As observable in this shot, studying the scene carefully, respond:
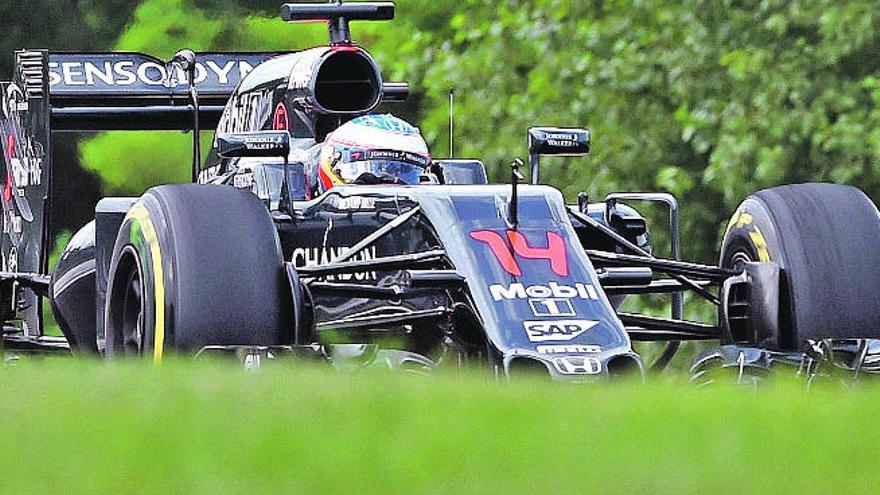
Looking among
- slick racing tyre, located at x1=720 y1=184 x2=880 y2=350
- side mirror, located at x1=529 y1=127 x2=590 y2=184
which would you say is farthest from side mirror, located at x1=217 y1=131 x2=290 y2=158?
slick racing tyre, located at x1=720 y1=184 x2=880 y2=350

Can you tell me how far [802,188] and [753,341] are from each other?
63 centimetres

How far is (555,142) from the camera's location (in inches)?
335

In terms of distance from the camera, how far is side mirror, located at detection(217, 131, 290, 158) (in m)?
7.88

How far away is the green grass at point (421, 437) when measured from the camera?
292 cm

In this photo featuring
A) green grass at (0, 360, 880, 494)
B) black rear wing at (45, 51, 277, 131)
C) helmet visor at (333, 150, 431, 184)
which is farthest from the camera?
black rear wing at (45, 51, 277, 131)

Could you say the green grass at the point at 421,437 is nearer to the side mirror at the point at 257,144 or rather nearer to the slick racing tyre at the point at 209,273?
the slick racing tyre at the point at 209,273

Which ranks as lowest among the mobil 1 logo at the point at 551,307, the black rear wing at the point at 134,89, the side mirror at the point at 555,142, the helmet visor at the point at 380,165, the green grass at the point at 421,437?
the green grass at the point at 421,437

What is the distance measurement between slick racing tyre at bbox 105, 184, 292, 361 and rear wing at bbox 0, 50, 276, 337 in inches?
107

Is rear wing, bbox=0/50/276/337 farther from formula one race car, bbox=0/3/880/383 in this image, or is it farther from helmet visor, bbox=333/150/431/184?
helmet visor, bbox=333/150/431/184

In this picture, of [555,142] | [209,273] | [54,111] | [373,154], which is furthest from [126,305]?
[54,111]

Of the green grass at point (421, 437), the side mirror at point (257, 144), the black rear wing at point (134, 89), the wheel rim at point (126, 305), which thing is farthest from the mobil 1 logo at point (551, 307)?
the black rear wing at point (134, 89)

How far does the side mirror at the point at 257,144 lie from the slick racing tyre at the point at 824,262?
1822mm

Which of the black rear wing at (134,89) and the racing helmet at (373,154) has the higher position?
the black rear wing at (134,89)

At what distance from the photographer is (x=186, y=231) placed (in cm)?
723
